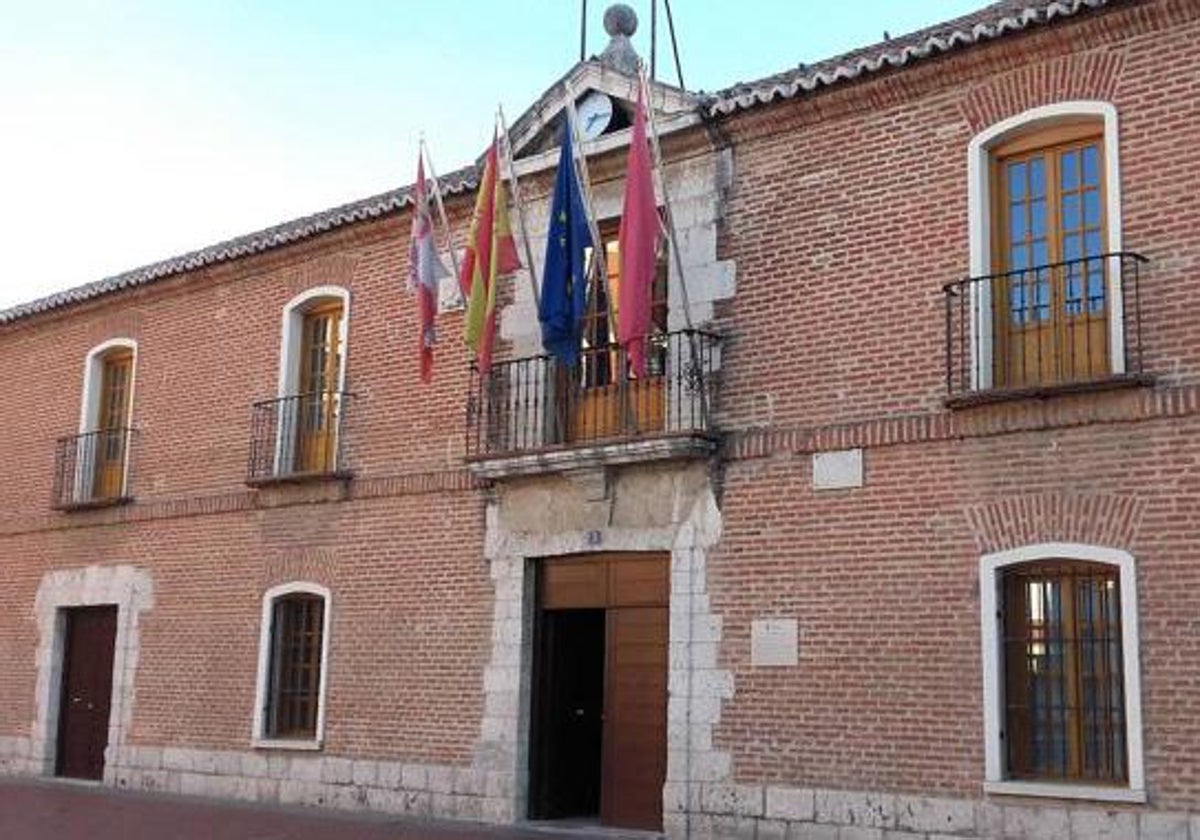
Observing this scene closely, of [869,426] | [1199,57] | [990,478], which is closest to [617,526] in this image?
[869,426]

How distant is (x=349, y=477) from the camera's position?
582 inches

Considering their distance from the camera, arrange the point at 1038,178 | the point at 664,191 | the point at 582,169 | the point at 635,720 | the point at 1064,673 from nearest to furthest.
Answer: the point at 1064,673, the point at 1038,178, the point at 664,191, the point at 635,720, the point at 582,169

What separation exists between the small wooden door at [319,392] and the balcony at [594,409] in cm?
217

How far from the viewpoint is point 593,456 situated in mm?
12398

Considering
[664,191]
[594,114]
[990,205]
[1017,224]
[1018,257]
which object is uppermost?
[594,114]

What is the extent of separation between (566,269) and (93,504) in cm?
780

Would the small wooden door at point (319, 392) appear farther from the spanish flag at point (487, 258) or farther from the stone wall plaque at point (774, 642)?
the stone wall plaque at point (774, 642)

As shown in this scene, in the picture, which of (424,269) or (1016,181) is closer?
(1016,181)

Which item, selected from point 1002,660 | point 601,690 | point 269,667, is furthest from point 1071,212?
point 269,667

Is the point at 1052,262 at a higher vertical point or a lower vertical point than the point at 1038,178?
lower

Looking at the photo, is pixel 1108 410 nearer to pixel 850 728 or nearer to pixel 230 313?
pixel 850 728

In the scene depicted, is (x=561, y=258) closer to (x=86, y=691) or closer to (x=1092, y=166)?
(x=1092, y=166)

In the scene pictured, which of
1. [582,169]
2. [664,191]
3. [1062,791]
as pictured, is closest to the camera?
[1062,791]

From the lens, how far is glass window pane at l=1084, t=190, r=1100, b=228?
10.5 metres
